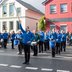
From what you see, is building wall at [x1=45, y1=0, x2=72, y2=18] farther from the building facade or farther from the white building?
the white building

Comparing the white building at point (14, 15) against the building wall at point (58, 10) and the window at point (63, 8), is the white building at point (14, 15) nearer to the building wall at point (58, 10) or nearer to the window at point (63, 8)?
the building wall at point (58, 10)

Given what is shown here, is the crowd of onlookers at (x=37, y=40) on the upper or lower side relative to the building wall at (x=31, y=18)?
lower

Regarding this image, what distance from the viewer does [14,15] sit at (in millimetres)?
55156

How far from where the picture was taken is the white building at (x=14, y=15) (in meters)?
54.2

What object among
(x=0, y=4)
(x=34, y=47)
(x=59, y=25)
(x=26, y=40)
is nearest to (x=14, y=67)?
(x=26, y=40)

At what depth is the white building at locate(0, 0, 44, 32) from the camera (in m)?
54.2

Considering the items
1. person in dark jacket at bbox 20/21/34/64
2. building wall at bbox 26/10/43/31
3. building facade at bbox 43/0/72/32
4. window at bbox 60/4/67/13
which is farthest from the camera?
building wall at bbox 26/10/43/31

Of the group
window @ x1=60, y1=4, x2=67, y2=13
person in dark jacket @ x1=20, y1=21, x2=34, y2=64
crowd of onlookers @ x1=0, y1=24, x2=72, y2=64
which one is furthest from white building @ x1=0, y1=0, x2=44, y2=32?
person in dark jacket @ x1=20, y1=21, x2=34, y2=64

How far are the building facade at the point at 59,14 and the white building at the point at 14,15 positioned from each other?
A: 9.53 metres

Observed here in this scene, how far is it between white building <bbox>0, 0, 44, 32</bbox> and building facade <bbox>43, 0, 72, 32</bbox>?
375 inches

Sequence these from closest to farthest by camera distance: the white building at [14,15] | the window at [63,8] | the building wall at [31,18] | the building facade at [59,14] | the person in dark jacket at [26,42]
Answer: the person in dark jacket at [26,42], the building facade at [59,14], the window at [63,8], the white building at [14,15], the building wall at [31,18]

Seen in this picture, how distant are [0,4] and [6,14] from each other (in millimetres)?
2776

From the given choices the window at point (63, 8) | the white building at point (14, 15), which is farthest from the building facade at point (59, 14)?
the white building at point (14, 15)

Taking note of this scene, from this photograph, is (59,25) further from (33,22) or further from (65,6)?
(33,22)
